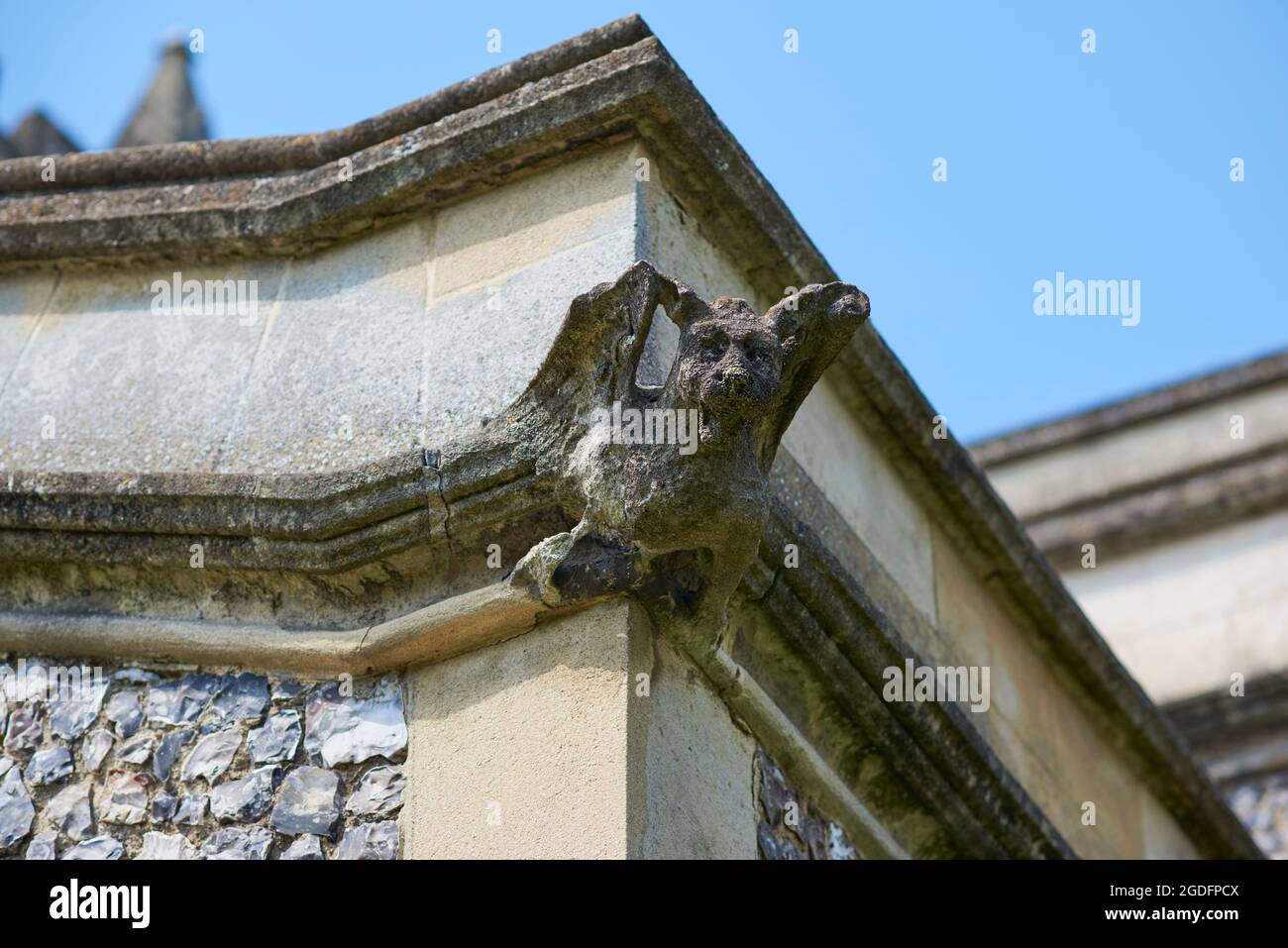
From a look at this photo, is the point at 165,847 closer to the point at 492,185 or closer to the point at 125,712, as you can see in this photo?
the point at 125,712

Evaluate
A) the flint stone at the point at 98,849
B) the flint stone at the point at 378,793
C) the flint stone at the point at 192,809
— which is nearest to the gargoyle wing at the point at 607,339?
the flint stone at the point at 378,793

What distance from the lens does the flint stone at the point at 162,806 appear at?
159 inches

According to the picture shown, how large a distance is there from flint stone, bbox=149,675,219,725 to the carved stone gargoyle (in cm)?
67

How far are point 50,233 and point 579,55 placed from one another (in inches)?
52.6

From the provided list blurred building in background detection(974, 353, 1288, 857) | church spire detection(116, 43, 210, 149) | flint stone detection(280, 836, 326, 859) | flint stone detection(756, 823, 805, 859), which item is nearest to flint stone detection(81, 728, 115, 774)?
flint stone detection(280, 836, 326, 859)

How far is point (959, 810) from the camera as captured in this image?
5137 mm

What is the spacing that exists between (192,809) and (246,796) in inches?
4.4

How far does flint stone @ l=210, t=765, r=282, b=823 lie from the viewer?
3984 millimetres

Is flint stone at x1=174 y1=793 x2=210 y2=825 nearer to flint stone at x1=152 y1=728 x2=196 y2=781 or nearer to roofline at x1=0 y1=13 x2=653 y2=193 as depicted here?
flint stone at x1=152 y1=728 x2=196 y2=781

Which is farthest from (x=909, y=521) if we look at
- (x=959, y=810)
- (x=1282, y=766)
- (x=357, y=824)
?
(x=1282, y=766)

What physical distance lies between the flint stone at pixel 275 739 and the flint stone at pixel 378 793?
16cm
